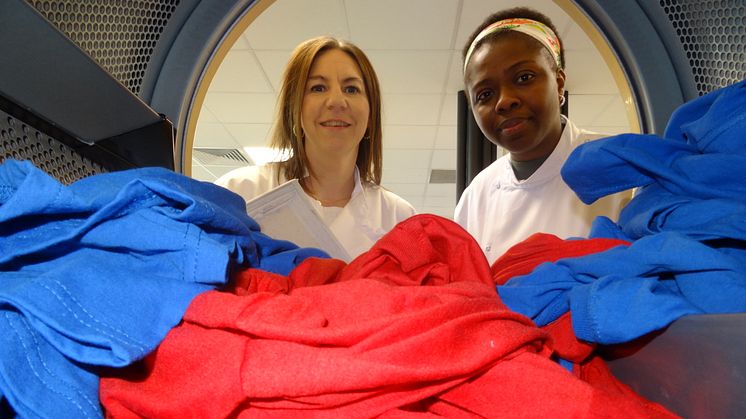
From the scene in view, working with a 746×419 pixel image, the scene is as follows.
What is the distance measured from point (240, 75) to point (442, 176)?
8.18ft

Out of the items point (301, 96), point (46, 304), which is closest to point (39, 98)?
point (46, 304)

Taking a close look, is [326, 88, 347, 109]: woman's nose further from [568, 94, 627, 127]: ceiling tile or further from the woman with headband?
[568, 94, 627, 127]: ceiling tile

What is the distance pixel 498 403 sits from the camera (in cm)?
31

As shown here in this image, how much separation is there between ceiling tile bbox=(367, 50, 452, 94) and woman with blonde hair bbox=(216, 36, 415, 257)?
175cm

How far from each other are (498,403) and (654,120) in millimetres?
442

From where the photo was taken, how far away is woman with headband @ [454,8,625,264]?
0.97m

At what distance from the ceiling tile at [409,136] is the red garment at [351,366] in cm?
370

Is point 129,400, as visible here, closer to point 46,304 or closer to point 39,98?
point 46,304

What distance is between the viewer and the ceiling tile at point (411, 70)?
291 cm

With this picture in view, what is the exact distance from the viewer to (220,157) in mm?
4863

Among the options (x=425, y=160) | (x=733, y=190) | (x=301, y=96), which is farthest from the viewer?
(x=425, y=160)

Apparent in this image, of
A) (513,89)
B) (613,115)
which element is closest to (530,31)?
(513,89)

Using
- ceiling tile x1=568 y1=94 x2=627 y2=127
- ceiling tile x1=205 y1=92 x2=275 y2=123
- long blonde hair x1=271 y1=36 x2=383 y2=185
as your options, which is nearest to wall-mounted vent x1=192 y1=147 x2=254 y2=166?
ceiling tile x1=205 y1=92 x2=275 y2=123

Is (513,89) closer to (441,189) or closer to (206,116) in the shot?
(206,116)
